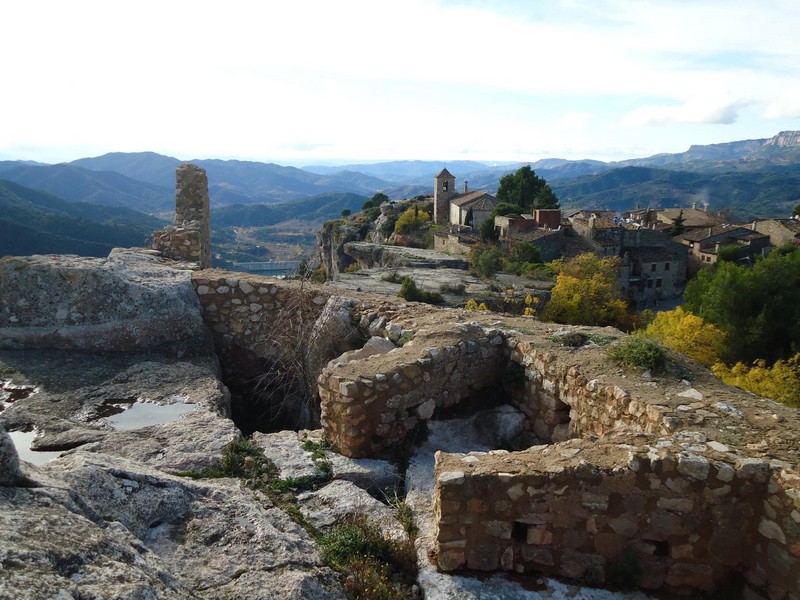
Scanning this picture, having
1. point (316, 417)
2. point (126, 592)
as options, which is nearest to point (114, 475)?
point (126, 592)

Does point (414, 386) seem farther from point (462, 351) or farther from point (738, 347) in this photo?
point (738, 347)

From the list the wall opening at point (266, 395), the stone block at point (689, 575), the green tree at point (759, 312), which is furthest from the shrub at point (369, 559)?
the green tree at point (759, 312)

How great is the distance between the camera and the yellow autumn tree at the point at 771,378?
19.0 metres

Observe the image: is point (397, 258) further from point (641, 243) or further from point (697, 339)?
point (641, 243)

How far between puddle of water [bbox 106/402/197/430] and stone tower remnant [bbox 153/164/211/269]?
16.5ft

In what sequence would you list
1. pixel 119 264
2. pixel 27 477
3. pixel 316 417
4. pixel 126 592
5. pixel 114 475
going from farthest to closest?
pixel 119 264, pixel 316 417, pixel 114 475, pixel 27 477, pixel 126 592

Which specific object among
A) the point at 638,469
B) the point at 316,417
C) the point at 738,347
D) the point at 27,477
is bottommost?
the point at 738,347

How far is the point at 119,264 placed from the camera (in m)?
8.39

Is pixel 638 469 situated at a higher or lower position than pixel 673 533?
higher

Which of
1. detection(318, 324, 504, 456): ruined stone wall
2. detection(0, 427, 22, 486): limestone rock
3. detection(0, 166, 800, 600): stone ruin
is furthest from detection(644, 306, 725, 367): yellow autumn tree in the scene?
detection(0, 427, 22, 486): limestone rock

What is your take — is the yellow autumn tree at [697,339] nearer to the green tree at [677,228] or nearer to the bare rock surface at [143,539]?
the bare rock surface at [143,539]

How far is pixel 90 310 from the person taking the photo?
7.51m

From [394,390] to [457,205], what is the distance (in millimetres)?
65405

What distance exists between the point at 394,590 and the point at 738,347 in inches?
963
